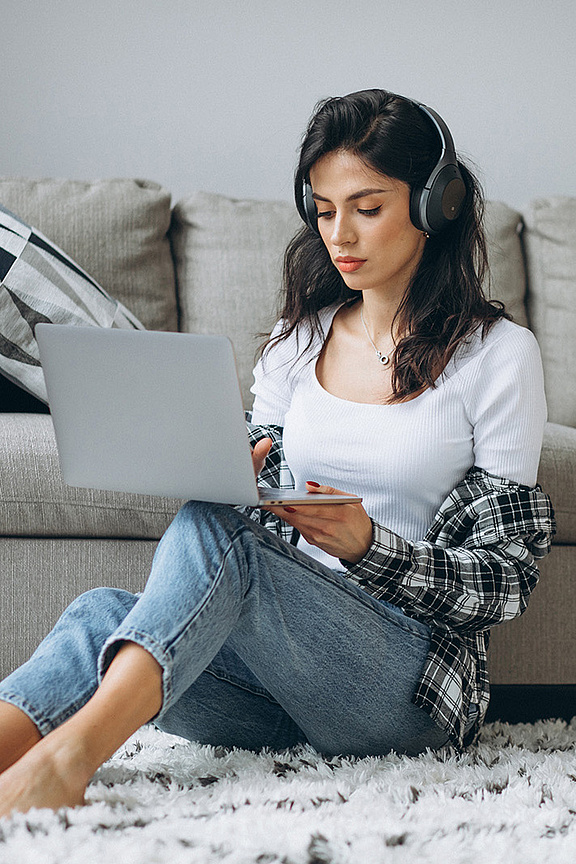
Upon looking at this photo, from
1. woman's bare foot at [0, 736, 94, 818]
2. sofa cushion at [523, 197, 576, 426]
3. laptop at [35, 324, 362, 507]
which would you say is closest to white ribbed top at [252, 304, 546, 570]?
laptop at [35, 324, 362, 507]

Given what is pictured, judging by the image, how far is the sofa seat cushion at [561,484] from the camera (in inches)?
54.2

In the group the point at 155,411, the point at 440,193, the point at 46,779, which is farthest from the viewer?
the point at 440,193

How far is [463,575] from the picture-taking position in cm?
99

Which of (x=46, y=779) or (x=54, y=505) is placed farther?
(x=54, y=505)

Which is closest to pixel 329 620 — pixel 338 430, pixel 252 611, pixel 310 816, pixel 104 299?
pixel 252 611

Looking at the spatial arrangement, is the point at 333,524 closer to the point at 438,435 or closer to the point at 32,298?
the point at 438,435

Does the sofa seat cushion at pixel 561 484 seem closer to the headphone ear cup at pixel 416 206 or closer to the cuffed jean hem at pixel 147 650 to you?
the headphone ear cup at pixel 416 206

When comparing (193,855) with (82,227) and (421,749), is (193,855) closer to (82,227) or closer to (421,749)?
(421,749)

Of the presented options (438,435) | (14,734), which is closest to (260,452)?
(438,435)

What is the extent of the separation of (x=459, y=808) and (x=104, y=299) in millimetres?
1127

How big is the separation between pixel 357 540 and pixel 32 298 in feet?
2.90

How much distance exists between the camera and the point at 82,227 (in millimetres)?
1830

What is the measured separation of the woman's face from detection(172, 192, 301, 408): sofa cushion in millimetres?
673

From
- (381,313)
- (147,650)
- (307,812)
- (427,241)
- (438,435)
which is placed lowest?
(307,812)
